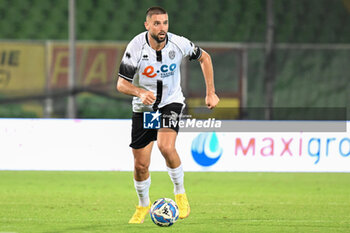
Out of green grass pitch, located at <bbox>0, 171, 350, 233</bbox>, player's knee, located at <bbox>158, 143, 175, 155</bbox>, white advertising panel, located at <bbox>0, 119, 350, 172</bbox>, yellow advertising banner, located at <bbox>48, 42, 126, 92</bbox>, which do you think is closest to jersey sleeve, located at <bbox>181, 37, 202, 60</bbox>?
player's knee, located at <bbox>158, 143, 175, 155</bbox>

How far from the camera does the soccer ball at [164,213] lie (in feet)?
18.0

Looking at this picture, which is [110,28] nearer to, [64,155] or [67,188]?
[64,155]

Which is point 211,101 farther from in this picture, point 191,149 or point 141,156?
point 191,149

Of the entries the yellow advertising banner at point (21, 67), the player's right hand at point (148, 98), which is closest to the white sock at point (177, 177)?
the player's right hand at point (148, 98)

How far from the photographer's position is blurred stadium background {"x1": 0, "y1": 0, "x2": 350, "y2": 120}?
1333 cm

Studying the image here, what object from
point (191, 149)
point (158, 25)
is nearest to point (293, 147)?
point (191, 149)

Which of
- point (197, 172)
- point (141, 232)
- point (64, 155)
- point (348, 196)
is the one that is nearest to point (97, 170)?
point (64, 155)

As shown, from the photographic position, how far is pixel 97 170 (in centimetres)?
1025

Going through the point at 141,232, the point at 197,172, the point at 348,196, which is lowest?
the point at 197,172

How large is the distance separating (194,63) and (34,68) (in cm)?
314

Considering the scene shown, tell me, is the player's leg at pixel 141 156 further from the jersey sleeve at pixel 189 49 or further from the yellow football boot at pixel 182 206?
the jersey sleeve at pixel 189 49

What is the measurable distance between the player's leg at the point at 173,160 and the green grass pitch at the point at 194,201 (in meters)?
0.15

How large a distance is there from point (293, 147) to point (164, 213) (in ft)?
16.4

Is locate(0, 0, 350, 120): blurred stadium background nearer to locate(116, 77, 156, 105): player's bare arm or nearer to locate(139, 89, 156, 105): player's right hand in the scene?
locate(116, 77, 156, 105): player's bare arm
